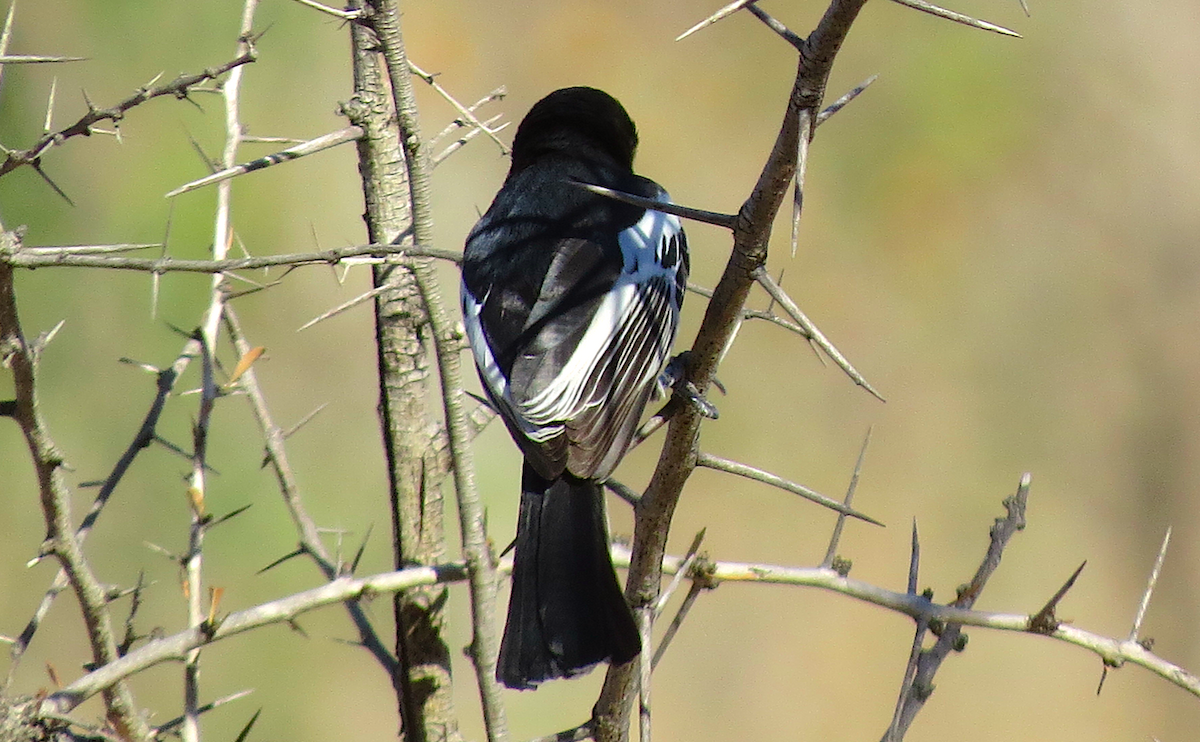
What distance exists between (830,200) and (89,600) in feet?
11.8

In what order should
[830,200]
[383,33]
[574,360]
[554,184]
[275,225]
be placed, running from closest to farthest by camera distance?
[383,33] → [574,360] → [554,184] → [275,225] → [830,200]

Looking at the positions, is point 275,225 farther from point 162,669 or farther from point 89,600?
point 89,600

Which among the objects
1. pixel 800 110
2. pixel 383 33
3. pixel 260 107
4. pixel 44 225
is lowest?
pixel 800 110

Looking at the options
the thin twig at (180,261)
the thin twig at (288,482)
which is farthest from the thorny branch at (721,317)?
the thin twig at (288,482)

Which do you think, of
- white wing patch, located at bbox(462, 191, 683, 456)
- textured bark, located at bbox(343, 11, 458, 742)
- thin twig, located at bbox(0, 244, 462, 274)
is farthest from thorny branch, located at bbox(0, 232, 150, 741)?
white wing patch, located at bbox(462, 191, 683, 456)

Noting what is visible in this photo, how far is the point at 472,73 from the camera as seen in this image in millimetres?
4793

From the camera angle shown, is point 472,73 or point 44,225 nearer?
point 44,225

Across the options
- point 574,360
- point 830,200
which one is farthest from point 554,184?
point 830,200

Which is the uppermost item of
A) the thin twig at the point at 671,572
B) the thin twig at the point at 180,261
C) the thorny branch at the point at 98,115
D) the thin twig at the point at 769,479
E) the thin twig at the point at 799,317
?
the thorny branch at the point at 98,115

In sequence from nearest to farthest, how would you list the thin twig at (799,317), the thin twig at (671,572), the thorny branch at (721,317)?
the thorny branch at (721,317) < the thin twig at (799,317) < the thin twig at (671,572)

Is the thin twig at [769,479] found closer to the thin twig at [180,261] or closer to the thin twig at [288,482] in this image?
the thin twig at [180,261]

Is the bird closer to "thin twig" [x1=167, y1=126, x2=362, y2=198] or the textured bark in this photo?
the textured bark

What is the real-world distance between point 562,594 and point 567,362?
460 millimetres

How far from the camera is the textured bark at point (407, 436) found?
86.0 inches
